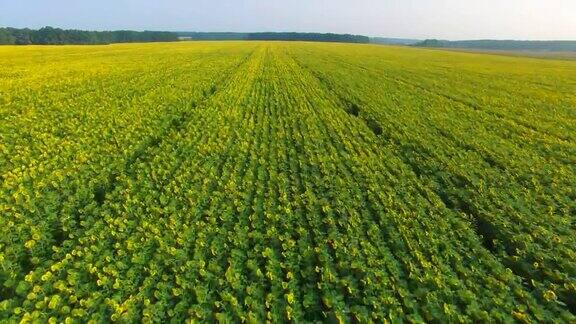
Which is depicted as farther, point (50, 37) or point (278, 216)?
point (50, 37)

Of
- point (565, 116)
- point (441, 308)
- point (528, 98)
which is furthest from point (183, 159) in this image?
point (528, 98)

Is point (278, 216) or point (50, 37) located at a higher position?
point (50, 37)

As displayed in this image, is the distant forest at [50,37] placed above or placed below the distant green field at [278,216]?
above

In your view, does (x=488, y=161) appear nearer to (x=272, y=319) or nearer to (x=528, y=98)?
(x=272, y=319)

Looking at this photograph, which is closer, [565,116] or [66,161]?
[66,161]

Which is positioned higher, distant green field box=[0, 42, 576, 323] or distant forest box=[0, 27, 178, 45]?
distant forest box=[0, 27, 178, 45]

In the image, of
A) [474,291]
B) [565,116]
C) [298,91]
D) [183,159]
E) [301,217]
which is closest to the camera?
[474,291]

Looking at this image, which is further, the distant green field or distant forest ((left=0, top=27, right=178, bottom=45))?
distant forest ((left=0, top=27, right=178, bottom=45))

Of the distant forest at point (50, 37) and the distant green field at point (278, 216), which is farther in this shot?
the distant forest at point (50, 37)
